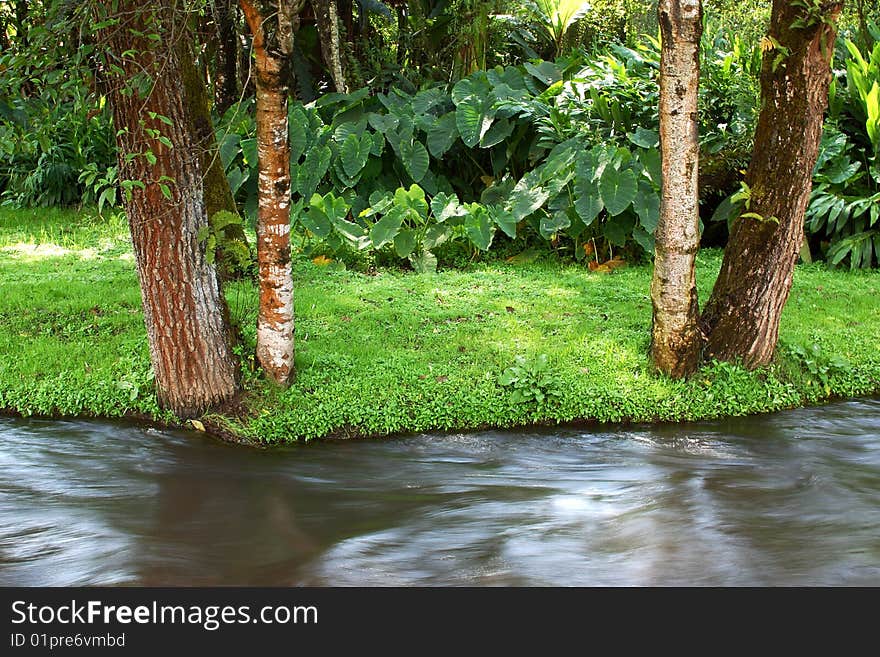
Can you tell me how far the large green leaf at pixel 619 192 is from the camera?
332 inches

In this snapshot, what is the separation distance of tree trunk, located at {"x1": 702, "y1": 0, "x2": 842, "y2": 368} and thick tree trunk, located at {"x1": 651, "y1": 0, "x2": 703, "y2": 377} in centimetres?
34

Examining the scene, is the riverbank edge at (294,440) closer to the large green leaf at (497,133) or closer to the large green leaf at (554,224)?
the large green leaf at (554,224)

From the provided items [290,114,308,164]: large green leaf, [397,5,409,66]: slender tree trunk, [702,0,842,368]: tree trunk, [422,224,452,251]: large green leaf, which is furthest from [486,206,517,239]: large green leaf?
[397,5,409,66]: slender tree trunk

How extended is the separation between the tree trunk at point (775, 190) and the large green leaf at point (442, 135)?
14.3ft

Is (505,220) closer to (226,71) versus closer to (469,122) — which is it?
(469,122)

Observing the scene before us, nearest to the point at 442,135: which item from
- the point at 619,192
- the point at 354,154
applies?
the point at 354,154

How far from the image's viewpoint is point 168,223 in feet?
17.9

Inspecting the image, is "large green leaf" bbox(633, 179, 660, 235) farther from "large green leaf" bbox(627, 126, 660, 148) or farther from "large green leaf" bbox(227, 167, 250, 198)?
"large green leaf" bbox(227, 167, 250, 198)

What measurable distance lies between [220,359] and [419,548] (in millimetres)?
2106

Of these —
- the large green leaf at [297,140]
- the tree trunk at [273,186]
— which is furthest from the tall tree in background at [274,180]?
the large green leaf at [297,140]

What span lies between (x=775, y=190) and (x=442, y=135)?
472cm

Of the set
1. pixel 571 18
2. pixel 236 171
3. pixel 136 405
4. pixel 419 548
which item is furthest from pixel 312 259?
pixel 571 18

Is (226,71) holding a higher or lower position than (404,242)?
higher

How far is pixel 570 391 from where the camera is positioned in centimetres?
614
